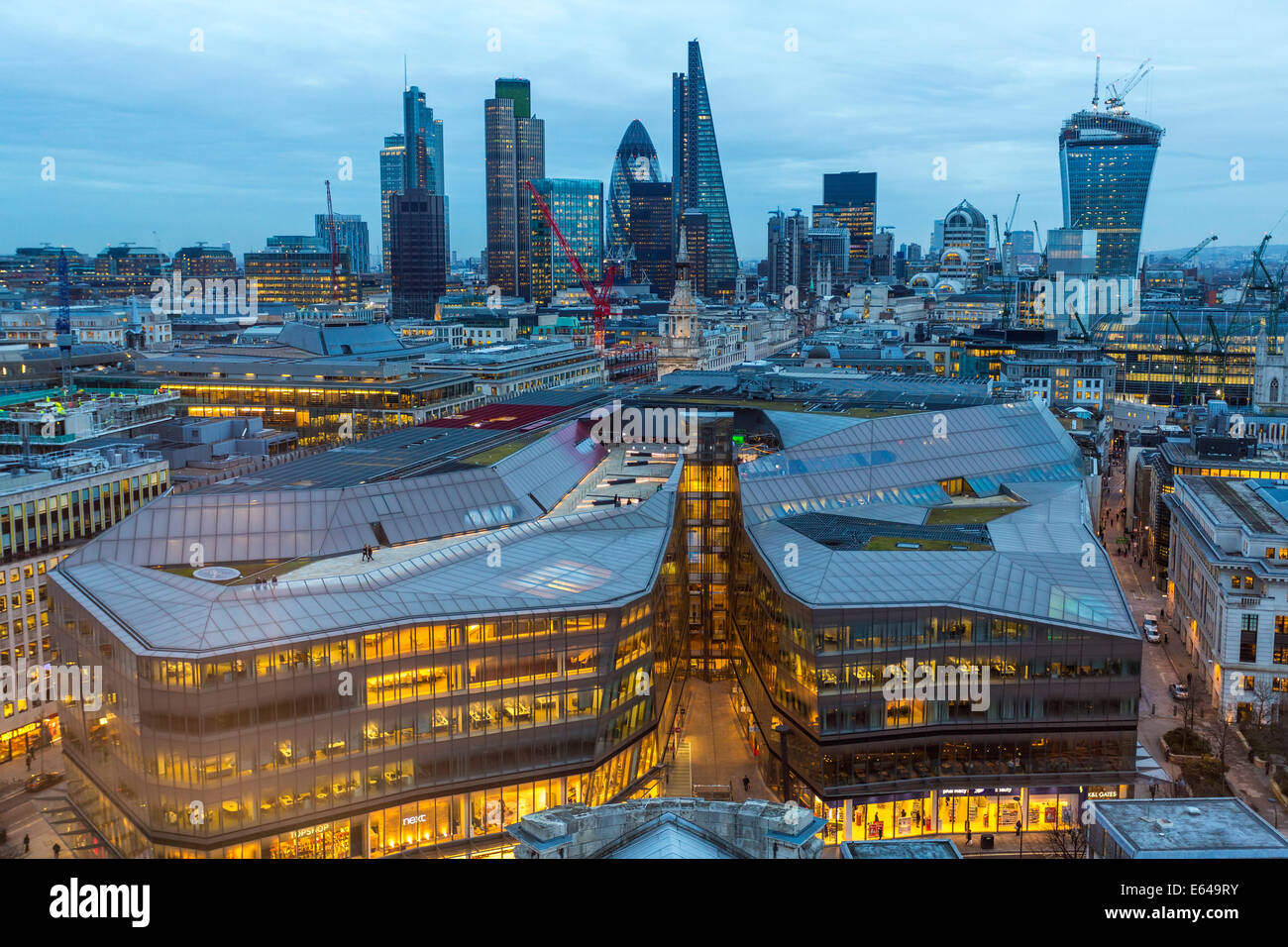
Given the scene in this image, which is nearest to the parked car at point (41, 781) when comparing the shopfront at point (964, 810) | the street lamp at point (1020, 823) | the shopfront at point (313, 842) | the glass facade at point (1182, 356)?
the shopfront at point (313, 842)

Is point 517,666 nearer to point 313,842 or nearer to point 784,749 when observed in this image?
point 313,842

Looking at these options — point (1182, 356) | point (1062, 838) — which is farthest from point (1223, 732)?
point (1182, 356)

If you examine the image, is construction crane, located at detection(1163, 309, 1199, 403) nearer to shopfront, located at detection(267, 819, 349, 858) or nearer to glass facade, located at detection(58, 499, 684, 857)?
glass facade, located at detection(58, 499, 684, 857)

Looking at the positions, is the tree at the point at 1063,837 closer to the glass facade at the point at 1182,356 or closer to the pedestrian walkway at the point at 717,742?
the pedestrian walkway at the point at 717,742
